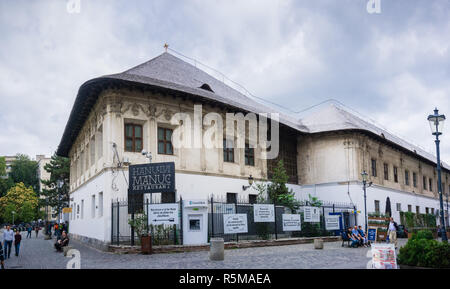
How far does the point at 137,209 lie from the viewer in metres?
21.7

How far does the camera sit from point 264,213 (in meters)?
24.5

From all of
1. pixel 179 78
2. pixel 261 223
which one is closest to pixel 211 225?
pixel 261 223

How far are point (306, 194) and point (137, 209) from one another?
19.0m

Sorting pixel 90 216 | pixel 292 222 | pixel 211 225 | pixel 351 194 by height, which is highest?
pixel 351 194

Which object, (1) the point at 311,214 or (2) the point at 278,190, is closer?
(1) the point at 311,214

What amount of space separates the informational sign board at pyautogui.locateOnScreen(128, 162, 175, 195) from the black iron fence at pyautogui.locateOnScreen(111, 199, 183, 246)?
28.5 inches

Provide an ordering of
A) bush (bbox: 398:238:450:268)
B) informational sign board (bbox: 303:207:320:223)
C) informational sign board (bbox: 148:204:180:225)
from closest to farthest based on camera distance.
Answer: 1. bush (bbox: 398:238:450:268)
2. informational sign board (bbox: 148:204:180:225)
3. informational sign board (bbox: 303:207:320:223)

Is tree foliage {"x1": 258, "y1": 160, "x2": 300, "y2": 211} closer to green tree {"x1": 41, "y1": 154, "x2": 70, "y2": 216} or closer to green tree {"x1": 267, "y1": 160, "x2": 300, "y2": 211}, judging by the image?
green tree {"x1": 267, "y1": 160, "x2": 300, "y2": 211}

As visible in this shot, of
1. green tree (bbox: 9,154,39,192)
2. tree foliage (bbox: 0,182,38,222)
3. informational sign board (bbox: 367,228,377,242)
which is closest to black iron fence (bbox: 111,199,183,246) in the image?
informational sign board (bbox: 367,228,377,242)

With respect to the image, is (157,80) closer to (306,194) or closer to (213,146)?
(213,146)

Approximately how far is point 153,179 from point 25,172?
95.6 meters

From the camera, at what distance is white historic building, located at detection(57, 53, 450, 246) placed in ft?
77.6

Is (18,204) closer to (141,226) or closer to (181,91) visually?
(181,91)
